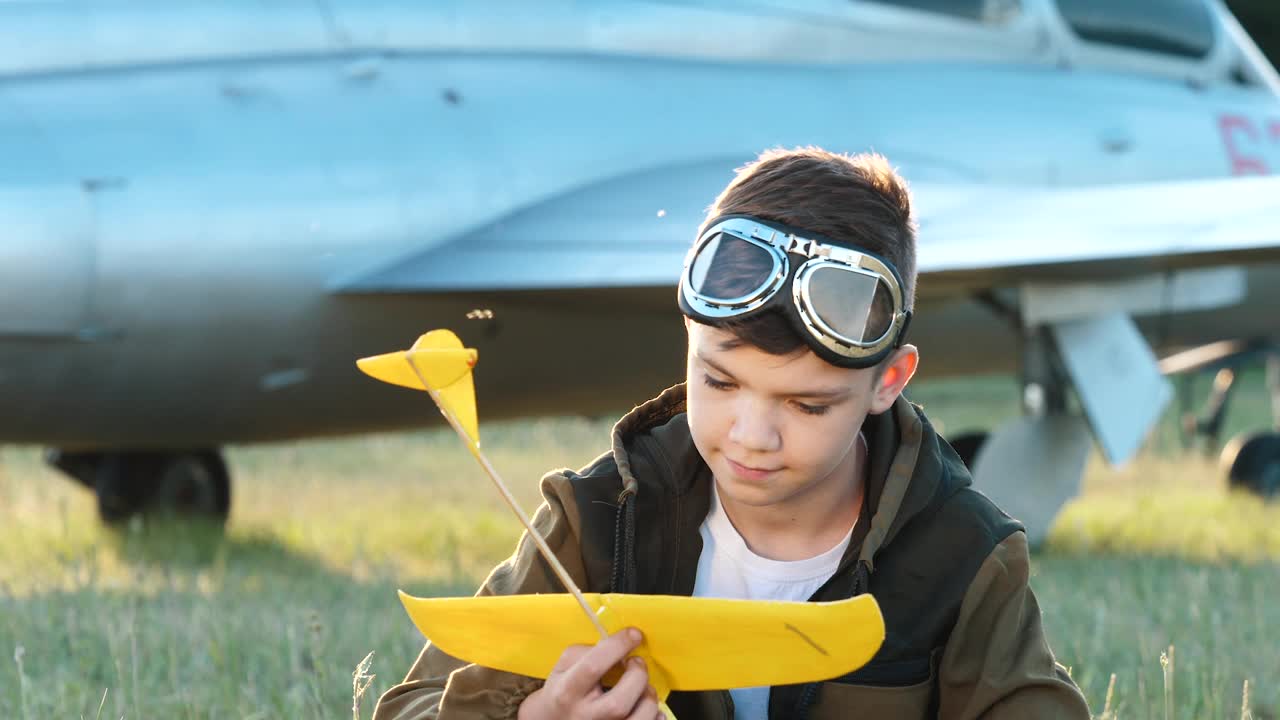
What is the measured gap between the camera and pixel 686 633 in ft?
6.98

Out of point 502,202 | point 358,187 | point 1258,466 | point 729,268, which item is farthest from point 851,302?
point 1258,466

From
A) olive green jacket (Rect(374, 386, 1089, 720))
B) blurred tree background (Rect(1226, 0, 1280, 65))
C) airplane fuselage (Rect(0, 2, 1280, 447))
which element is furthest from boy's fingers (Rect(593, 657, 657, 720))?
blurred tree background (Rect(1226, 0, 1280, 65))

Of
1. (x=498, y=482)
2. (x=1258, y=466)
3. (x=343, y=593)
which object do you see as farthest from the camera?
(x=1258, y=466)

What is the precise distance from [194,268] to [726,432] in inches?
148

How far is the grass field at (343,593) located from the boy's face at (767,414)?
1058 millimetres

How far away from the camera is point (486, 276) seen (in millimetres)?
5941

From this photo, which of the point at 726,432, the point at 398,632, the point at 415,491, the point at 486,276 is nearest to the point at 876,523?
the point at 726,432

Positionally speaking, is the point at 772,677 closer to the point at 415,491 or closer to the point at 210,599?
the point at 210,599

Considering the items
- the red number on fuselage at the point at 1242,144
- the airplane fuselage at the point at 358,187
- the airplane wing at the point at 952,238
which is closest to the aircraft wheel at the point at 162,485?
the airplane fuselage at the point at 358,187

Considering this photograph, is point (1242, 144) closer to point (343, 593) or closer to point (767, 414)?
point (343, 593)

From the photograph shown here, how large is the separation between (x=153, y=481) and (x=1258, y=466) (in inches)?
257

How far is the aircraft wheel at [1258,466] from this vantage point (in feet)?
31.4

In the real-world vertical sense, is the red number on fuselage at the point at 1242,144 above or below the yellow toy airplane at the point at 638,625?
below

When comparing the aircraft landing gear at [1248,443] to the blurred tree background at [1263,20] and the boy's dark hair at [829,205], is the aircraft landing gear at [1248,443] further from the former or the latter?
the blurred tree background at [1263,20]
